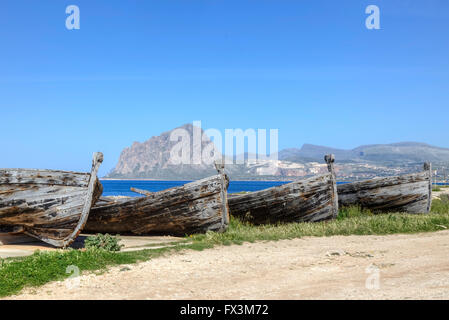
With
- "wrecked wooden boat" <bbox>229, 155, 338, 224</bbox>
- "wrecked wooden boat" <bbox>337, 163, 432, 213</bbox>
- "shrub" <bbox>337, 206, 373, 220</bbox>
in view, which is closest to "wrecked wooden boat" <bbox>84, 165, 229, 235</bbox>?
"wrecked wooden boat" <bbox>229, 155, 338, 224</bbox>

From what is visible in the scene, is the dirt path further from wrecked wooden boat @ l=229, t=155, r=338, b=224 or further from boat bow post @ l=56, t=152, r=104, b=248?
wrecked wooden boat @ l=229, t=155, r=338, b=224

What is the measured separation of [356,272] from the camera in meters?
7.55

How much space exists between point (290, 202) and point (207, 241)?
4358 millimetres

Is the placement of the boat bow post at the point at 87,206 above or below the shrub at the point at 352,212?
above

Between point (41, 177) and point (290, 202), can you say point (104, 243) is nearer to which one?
point (41, 177)

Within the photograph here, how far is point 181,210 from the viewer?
12.5m

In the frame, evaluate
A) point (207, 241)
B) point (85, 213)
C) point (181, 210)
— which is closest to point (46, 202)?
point (85, 213)

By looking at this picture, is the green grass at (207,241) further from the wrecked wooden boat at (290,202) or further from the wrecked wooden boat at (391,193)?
the wrecked wooden boat at (391,193)

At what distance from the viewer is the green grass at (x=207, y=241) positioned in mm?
6961

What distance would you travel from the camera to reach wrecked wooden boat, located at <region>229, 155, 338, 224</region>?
1434 cm

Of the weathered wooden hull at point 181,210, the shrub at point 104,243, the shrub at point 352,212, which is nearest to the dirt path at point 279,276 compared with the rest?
the shrub at point 104,243

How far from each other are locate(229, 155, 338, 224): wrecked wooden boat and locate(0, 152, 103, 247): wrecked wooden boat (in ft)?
18.3

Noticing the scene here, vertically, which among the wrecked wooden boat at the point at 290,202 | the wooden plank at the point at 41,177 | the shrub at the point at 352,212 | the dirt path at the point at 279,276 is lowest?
the shrub at the point at 352,212
